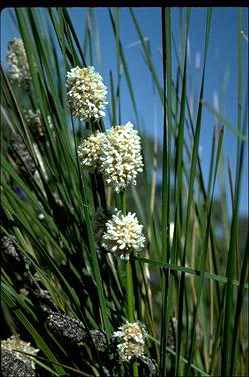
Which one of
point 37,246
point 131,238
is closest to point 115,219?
point 131,238

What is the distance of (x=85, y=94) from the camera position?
523 millimetres

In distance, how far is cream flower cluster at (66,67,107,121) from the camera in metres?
0.52

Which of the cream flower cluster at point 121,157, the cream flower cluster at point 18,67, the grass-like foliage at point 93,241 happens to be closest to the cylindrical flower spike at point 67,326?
the grass-like foliage at point 93,241

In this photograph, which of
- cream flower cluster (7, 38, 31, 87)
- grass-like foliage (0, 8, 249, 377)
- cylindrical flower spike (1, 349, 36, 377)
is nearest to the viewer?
grass-like foliage (0, 8, 249, 377)

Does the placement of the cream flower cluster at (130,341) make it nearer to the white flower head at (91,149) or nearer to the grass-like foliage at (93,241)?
the grass-like foliage at (93,241)

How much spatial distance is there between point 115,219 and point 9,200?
15 centimetres

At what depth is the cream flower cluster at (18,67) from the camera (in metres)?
0.83

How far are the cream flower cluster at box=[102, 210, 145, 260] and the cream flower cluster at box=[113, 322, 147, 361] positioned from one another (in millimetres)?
62

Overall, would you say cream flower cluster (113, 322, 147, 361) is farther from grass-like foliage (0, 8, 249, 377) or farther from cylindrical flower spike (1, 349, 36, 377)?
cylindrical flower spike (1, 349, 36, 377)

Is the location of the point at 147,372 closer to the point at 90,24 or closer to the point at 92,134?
the point at 92,134

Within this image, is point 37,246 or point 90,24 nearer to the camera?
point 37,246

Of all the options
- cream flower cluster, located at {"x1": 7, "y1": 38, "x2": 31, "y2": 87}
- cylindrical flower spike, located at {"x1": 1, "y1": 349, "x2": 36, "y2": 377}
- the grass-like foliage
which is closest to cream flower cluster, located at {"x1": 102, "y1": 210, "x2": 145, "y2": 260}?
the grass-like foliage

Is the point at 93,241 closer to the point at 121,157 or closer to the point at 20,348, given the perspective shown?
the point at 121,157
